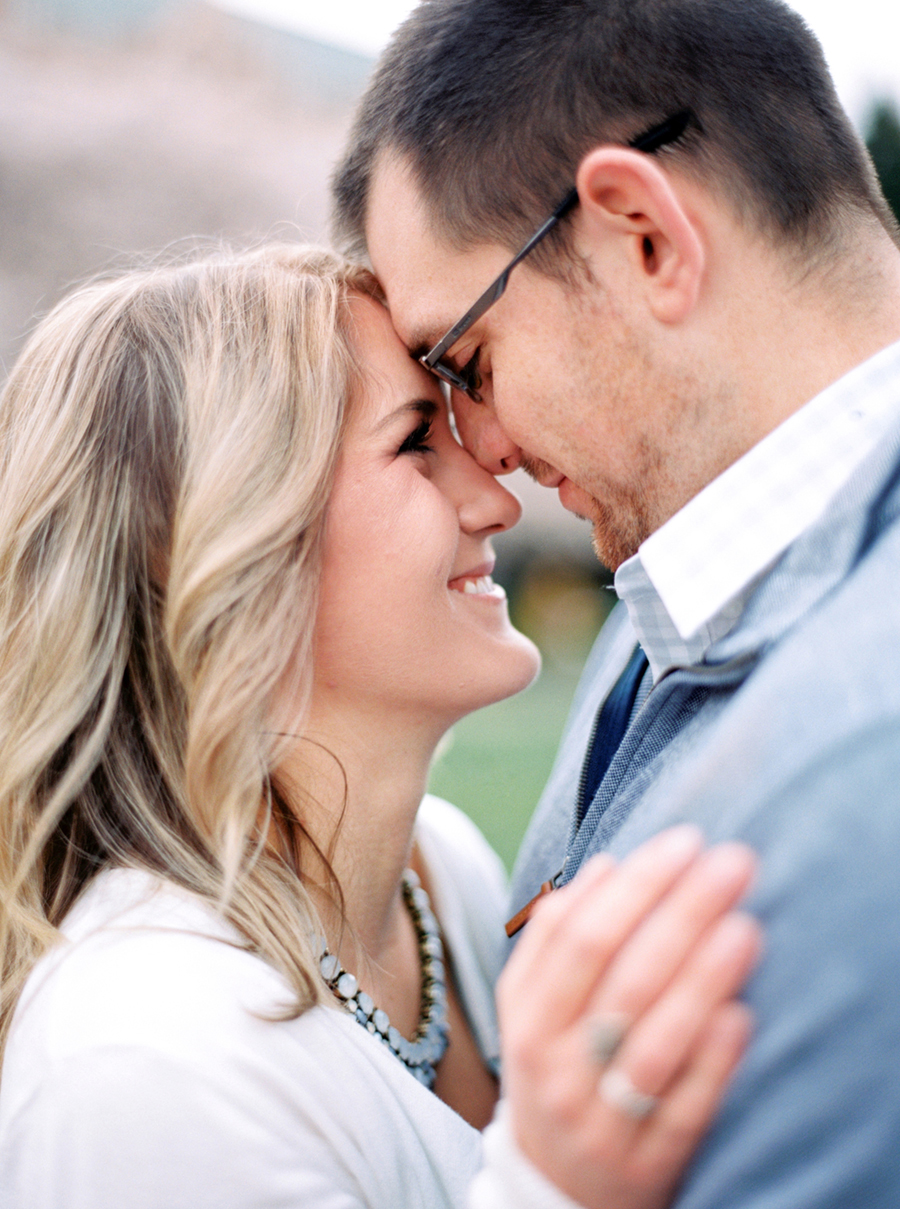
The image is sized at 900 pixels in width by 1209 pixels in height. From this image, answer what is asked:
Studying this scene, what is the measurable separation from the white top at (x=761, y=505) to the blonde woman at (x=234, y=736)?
2.12ft

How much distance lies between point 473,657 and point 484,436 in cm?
50

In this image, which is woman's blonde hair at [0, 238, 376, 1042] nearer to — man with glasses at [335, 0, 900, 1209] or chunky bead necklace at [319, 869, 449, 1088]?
chunky bead necklace at [319, 869, 449, 1088]

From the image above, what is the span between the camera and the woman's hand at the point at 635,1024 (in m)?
0.92

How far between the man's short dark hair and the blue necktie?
94cm

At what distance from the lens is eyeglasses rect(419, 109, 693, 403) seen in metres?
1.70

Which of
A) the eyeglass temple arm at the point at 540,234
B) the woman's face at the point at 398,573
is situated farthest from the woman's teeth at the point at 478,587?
the eyeglass temple arm at the point at 540,234

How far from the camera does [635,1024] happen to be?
939 mm

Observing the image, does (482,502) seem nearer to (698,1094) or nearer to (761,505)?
(761,505)

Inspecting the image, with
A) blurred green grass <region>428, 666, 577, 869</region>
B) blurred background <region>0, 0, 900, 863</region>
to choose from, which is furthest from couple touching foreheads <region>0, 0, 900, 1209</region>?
blurred background <region>0, 0, 900, 863</region>

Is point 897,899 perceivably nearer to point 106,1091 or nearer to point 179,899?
point 106,1091

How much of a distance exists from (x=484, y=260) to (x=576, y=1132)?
1.51 metres

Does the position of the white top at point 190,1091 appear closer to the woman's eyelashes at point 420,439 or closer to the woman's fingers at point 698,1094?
the woman's fingers at point 698,1094

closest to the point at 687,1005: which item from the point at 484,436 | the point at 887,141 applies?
the point at 484,436

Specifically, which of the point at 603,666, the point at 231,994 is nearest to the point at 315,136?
the point at 603,666
